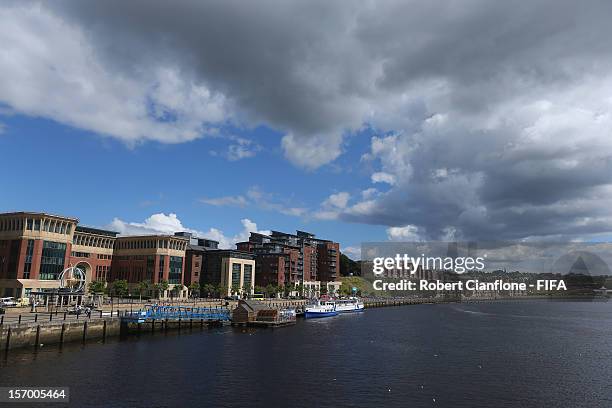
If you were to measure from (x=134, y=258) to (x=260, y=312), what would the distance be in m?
88.9

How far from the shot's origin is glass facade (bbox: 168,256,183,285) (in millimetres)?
184875

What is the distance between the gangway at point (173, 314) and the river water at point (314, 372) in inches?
225

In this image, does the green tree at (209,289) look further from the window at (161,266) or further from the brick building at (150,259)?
the window at (161,266)

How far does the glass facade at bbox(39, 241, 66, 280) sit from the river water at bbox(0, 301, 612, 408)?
64.0 metres

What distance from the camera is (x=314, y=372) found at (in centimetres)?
6256

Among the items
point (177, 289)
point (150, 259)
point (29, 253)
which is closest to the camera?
point (29, 253)

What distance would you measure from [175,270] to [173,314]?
83241mm

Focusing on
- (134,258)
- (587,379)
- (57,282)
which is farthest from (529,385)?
(134,258)

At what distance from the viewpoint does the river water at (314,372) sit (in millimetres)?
49062

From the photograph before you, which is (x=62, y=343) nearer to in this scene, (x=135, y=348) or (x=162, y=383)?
(x=135, y=348)

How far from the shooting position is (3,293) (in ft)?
425

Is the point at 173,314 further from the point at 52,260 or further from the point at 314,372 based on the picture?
the point at 52,260

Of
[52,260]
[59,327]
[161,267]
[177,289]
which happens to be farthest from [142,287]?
[59,327]

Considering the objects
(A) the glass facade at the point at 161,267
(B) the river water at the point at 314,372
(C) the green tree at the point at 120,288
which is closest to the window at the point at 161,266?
(A) the glass facade at the point at 161,267
